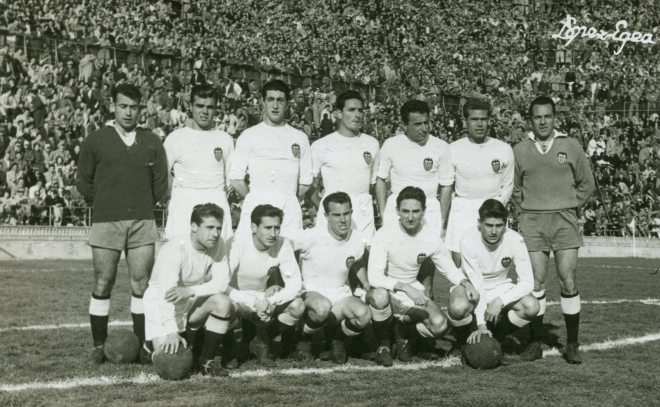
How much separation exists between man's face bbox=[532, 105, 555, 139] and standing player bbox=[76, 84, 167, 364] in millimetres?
3232

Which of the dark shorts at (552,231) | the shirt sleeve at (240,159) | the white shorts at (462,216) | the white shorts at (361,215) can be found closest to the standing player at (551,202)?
the dark shorts at (552,231)

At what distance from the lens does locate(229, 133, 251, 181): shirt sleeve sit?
666 centimetres

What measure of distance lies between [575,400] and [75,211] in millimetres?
13625

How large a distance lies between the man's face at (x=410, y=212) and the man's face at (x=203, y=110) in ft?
6.04

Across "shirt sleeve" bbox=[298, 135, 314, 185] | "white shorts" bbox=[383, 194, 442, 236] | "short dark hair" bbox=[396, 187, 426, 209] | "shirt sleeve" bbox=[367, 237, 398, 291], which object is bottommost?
"shirt sleeve" bbox=[367, 237, 398, 291]

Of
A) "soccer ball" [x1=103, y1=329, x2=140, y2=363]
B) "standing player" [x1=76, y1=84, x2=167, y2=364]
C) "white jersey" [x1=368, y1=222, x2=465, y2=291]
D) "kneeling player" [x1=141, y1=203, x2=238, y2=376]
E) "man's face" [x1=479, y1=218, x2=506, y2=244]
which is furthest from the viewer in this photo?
"white jersey" [x1=368, y1=222, x2=465, y2=291]

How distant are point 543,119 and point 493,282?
1448 mm

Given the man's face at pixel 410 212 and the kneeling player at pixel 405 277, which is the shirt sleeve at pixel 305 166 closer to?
the kneeling player at pixel 405 277

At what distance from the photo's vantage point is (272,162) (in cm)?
681

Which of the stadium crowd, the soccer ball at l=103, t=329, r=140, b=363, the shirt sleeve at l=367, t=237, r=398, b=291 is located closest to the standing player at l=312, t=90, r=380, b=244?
the shirt sleeve at l=367, t=237, r=398, b=291

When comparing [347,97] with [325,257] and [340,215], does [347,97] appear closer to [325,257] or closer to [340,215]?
[340,215]

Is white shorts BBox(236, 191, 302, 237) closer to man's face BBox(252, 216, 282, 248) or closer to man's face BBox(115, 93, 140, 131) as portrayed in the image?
man's face BBox(252, 216, 282, 248)

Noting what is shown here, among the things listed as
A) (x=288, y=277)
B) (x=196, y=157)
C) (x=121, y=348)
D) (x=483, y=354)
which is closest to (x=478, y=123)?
(x=483, y=354)

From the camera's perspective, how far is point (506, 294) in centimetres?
617
